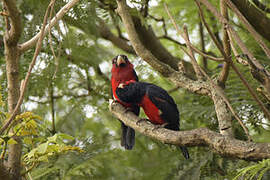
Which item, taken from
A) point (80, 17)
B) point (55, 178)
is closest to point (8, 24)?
point (80, 17)

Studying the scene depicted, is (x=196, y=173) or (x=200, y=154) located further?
(x=200, y=154)

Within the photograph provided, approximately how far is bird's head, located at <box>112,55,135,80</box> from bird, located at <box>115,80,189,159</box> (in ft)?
Result: 1.36

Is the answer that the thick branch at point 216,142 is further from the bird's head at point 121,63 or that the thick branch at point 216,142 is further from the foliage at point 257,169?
the bird's head at point 121,63

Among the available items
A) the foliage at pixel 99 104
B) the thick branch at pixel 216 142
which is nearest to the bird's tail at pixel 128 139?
the foliage at pixel 99 104

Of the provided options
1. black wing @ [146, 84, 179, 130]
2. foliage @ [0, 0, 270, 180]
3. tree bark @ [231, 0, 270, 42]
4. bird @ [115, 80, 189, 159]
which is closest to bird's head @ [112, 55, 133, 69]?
foliage @ [0, 0, 270, 180]

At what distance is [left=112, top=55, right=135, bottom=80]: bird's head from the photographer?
3.48 meters

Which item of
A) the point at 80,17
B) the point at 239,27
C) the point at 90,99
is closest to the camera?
the point at 80,17

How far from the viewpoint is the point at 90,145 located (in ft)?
11.1

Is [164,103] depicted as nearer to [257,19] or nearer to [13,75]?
[257,19]

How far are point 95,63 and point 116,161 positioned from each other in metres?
1.05

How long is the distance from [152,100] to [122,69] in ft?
2.29

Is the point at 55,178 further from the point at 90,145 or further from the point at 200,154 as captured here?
the point at 200,154

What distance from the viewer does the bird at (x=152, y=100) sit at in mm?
2869

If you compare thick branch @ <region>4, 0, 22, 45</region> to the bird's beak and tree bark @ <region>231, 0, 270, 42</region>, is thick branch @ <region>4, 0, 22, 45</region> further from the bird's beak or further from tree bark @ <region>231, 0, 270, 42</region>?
tree bark @ <region>231, 0, 270, 42</region>
